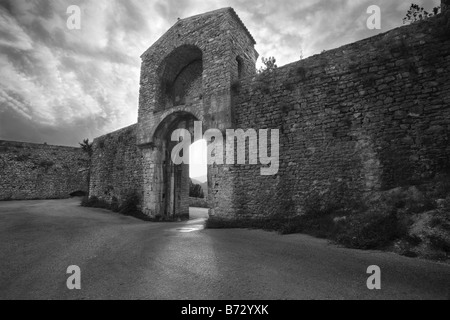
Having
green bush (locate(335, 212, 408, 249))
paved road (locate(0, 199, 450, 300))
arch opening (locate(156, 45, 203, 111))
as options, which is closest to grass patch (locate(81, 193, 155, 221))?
arch opening (locate(156, 45, 203, 111))

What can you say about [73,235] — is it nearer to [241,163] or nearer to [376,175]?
[241,163]

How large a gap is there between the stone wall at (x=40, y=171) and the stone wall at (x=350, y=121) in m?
17.9

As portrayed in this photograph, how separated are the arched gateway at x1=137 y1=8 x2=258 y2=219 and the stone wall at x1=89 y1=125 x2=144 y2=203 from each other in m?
0.89

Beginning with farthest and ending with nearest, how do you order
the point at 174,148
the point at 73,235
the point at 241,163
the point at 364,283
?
the point at 174,148
the point at 241,163
the point at 73,235
the point at 364,283

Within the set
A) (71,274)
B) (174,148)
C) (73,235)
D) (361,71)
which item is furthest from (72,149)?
(361,71)

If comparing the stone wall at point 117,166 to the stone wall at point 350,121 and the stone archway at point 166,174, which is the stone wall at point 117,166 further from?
the stone wall at point 350,121

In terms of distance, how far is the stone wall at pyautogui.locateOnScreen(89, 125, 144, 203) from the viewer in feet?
38.8

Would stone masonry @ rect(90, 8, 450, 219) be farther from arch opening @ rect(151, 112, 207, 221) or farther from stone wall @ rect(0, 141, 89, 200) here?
stone wall @ rect(0, 141, 89, 200)

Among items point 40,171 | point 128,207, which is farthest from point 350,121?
point 40,171

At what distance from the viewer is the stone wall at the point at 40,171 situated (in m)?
17.3

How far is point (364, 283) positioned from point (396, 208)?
2863mm

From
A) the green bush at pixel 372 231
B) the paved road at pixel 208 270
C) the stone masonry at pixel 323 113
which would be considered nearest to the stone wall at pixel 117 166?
the stone masonry at pixel 323 113

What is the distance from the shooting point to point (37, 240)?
5.33m

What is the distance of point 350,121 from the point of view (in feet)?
21.3
